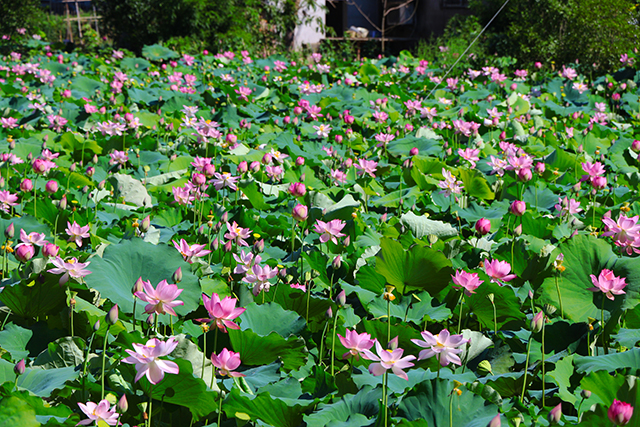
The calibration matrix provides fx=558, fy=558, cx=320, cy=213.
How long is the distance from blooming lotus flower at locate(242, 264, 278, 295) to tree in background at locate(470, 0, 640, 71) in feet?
19.2

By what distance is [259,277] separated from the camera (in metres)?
1.49

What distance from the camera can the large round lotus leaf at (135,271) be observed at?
54.1 inches

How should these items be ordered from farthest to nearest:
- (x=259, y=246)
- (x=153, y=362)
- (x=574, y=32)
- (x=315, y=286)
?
(x=574, y=32) → (x=315, y=286) → (x=259, y=246) → (x=153, y=362)

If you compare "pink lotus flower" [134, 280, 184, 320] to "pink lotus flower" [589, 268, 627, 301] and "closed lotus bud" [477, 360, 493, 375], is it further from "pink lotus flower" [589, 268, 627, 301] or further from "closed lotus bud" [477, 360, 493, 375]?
"pink lotus flower" [589, 268, 627, 301]

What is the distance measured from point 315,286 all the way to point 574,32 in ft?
20.9

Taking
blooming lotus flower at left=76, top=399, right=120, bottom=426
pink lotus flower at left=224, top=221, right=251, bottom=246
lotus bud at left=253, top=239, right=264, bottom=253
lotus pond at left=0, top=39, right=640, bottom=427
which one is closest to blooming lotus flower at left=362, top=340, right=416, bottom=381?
lotus pond at left=0, top=39, right=640, bottom=427

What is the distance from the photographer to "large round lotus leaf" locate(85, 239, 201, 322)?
1.38 meters

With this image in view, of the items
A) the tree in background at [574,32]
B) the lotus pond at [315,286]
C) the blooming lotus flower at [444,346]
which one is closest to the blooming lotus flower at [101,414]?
the lotus pond at [315,286]

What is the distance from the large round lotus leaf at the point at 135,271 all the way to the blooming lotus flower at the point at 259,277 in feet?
0.52

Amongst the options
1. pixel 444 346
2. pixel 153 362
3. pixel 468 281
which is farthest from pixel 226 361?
pixel 468 281

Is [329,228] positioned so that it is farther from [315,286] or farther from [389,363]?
[389,363]

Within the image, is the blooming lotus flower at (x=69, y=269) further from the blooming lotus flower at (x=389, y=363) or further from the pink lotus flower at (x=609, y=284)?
the pink lotus flower at (x=609, y=284)

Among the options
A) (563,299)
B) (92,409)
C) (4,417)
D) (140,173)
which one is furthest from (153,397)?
(140,173)

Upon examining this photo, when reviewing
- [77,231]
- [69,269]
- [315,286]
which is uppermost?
[69,269]
